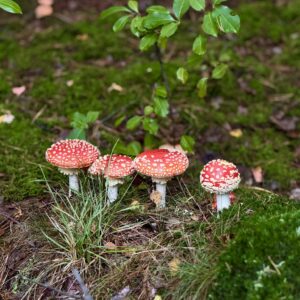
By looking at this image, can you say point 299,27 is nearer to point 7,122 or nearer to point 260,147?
point 260,147

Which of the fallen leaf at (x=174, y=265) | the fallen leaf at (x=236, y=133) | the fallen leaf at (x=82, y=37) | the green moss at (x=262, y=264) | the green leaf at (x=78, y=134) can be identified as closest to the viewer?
the green moss at (x=262, y=264)

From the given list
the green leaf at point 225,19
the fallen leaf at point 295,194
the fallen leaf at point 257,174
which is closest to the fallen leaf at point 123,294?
the green leaf at point 225,19

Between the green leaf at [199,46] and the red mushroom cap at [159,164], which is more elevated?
the green leaf at [199,46]

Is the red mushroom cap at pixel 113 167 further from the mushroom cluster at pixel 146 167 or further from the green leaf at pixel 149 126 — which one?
the green leaf at pixel 149 126

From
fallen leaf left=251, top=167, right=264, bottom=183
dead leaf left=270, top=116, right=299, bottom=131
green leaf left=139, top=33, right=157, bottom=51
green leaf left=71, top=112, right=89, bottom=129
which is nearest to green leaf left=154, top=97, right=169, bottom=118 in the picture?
green leaf left=139, top=33, right=157, bottom=51

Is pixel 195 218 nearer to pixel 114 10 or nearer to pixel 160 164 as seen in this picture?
pixel 160 164

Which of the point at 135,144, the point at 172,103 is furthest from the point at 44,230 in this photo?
the point at 172,103

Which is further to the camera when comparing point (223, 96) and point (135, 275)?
point (223, 96)

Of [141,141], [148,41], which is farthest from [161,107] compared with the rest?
[141,141]

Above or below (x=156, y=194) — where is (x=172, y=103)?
below
